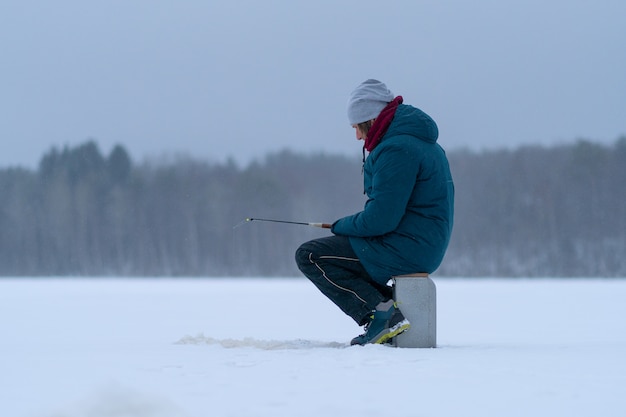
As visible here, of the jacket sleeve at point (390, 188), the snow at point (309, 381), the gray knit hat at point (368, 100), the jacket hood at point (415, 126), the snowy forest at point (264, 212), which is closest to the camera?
the snow at point (309, 381)

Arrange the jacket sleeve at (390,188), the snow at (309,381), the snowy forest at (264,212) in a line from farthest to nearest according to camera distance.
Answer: the snowy forest at (264,212)
the jacket sleeve at (390,188)
the snow at (309,381)

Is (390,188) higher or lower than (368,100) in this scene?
lower

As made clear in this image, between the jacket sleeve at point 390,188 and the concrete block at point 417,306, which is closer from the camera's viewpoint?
the jacket sleeve at point 390,188

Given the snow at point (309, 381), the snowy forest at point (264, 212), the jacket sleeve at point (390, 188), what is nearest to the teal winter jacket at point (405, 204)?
the jacket sleeve at point (390, 188)

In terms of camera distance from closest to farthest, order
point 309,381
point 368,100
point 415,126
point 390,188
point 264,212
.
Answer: point 309,381
point 390,188
point 415,126
point 368,100
point 264,212

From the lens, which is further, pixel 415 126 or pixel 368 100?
pixel 368 100

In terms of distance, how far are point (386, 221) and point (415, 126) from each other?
1.49 feet

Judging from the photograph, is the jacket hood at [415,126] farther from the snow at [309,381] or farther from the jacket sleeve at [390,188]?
the snow at [309,381]

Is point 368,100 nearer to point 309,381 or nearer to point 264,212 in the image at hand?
point 309,381

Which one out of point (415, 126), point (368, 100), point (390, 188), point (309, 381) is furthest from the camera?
point (368, 100)

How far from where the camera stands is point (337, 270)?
3693 mm

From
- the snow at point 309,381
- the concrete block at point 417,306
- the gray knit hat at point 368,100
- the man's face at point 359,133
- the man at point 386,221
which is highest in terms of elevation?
the gray knit hat at point 368,100

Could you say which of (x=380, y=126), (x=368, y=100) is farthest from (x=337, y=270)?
(x=368, y=100)

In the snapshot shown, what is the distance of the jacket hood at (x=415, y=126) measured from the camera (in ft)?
11.6
